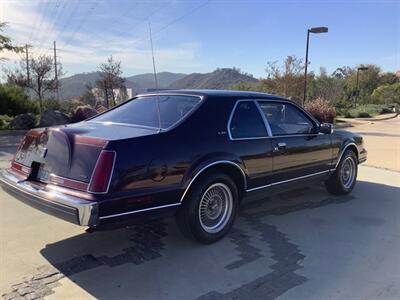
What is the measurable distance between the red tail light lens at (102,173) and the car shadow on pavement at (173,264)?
2.54ft

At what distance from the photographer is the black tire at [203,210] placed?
373 cm

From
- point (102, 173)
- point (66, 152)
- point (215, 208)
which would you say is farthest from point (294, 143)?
point (66, 152)

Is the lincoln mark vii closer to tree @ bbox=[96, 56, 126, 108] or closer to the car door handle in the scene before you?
the car door handle

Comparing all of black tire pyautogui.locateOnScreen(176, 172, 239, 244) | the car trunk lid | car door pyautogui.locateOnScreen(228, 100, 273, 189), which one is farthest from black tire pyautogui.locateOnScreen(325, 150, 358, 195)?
the car trunk lid

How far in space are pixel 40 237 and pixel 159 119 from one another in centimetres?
176

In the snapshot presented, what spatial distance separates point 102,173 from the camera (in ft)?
10.3

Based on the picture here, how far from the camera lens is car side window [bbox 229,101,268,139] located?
423cm

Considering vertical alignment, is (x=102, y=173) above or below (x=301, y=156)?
above

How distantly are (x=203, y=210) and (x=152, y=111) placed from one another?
1223 millimetres

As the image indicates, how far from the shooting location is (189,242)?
4.03 m

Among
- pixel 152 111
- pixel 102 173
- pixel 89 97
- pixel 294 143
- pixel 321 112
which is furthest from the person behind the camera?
pixel 89 97

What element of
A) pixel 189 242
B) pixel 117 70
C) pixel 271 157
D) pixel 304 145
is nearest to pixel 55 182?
pixel 189 242

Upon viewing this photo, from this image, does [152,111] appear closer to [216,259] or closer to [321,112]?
[216,259]

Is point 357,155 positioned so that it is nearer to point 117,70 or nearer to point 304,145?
point 304,145
